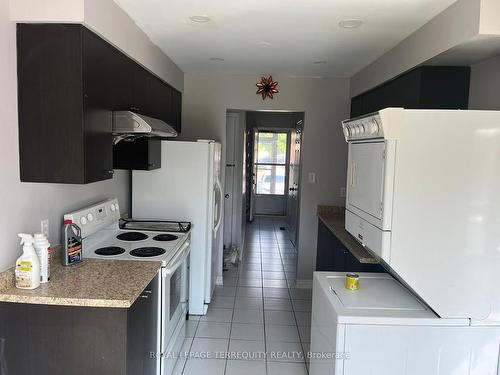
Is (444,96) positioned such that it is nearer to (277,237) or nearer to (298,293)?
(298,293)

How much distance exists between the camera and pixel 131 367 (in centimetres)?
194

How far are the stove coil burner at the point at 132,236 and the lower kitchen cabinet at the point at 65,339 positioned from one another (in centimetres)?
121

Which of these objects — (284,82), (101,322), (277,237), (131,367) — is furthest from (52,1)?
(277,237)

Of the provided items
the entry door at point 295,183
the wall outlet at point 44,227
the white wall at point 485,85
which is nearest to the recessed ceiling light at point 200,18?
the wall outlet at point 44,227

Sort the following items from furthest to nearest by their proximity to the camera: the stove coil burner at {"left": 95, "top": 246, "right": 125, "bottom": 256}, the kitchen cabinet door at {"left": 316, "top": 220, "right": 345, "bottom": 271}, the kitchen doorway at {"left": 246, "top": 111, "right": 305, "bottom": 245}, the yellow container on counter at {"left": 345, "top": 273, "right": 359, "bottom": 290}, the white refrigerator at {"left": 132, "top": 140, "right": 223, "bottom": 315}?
the kitchen doorway at {"left": 246, "top": 111, "right": 305, "bottom": 245}, the white refrigerator at {"left": 132, "top": 140, "right": 223, "bottom": 315}, the kitchen cabinet door at {"left": 316, "top": 220, "right": 345, "bottom": 271}, the stove coil burner at {"left": 95, "top": 246, "right": 125, "bottom": 256}, the yellow container on counter at {"left": 345, "top": 273, "right": 359, "bottom": 290}

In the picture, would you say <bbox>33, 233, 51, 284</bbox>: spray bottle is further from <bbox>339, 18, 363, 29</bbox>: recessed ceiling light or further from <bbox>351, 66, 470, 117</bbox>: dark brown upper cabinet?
<bbox>351, 66, 470, 117</bbox>: dark brown upper cabinet

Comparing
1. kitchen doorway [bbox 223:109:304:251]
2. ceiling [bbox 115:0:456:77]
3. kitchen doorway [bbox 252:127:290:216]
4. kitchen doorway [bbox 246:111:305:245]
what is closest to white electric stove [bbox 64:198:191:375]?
ceiling [bbox 115:0:456:77]

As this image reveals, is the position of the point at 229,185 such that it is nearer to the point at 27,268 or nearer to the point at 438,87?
the point at 438,87

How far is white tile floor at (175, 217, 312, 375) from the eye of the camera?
2961 mm

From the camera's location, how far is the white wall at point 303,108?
14.8 feet

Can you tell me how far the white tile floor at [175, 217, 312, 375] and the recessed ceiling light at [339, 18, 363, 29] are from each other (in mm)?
2381

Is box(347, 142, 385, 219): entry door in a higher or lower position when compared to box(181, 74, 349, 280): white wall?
lower

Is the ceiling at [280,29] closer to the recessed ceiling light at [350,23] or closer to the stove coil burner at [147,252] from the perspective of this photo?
the recessed ceiling light at [350,23]

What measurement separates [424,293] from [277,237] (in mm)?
5351
